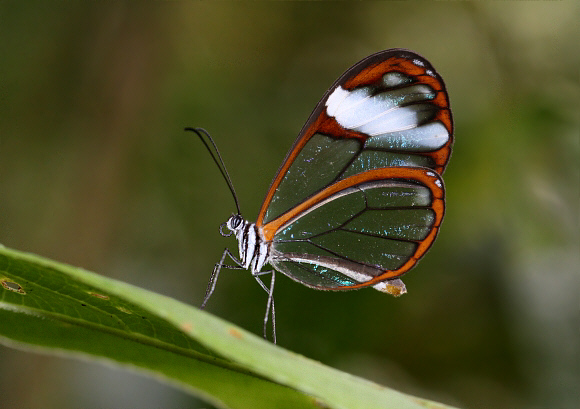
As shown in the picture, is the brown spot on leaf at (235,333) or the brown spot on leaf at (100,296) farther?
the brown spot on leaf at (100,296)

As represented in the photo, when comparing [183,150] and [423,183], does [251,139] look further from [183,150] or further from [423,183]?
[423,183]

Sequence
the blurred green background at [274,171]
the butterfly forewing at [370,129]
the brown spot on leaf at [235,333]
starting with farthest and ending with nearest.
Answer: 1. the blurred green background at [274,171]
2. the butterfly forewing at [370,129]
3. the brown spot on leaf at [235,333]

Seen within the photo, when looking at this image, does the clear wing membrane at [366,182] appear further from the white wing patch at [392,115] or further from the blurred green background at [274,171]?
the blurred green background at [274,171]

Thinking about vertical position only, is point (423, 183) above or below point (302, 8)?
below

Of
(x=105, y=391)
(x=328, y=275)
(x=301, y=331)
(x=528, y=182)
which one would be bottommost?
(x=105, y=391)

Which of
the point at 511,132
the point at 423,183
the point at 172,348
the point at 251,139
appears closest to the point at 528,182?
the point at 511,132

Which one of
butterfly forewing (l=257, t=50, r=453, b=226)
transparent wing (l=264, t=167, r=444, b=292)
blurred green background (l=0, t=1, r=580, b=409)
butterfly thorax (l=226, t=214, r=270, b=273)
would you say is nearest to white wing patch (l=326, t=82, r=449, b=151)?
butterfly forewing (l=257, t=50, r=453, b=226)

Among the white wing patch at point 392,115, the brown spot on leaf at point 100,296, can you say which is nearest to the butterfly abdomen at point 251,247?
the white wing patch at point 392,115
